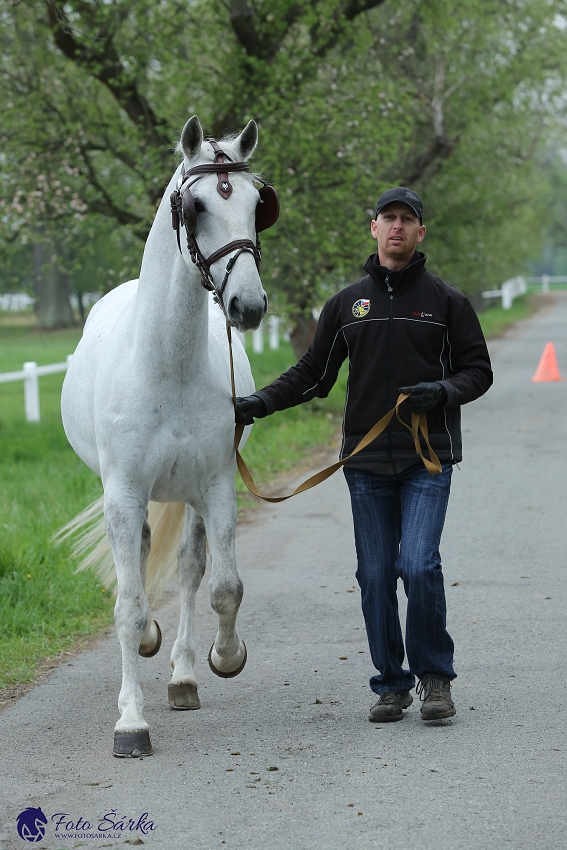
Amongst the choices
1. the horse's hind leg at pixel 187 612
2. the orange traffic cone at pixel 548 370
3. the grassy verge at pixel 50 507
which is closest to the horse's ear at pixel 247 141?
the horse's hind leg at pixel 187 612

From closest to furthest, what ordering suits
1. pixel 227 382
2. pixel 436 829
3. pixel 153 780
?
pixel 436 829
pixel 153 780
pixel 227 382

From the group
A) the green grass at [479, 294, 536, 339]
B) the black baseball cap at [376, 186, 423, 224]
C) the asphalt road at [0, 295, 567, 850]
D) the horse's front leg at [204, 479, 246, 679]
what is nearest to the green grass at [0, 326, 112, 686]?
the asphalt road at [0, 295, 567, 850]

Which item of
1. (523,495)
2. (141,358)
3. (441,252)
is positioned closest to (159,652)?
(141,358)

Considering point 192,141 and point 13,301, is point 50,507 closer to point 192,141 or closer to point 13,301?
point 192,141

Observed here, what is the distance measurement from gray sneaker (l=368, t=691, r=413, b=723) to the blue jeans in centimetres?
3

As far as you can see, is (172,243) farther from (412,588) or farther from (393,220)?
(412,588)

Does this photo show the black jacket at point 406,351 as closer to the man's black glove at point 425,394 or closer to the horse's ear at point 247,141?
the man's black glove at point 425,394

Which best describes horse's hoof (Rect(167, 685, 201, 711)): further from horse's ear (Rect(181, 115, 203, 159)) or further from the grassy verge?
horse's ear (Rect(181, 115, 203, 159))

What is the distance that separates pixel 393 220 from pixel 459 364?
673 millimetres

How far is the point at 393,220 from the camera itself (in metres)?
4.71

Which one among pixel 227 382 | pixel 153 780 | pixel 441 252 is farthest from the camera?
pixel 441 252

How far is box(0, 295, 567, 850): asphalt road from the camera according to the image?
11.8 feet

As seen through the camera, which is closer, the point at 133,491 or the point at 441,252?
the point at 133,491

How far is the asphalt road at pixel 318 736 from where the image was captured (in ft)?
11.8
